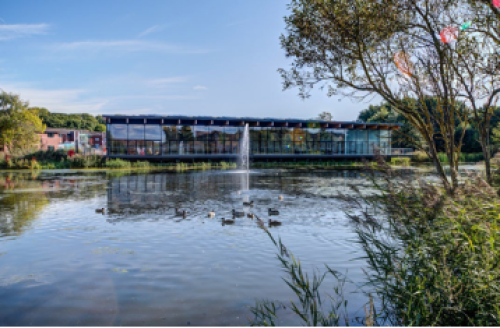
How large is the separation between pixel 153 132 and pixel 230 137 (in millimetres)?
9494

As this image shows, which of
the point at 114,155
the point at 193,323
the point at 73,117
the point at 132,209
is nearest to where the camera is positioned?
the point at 193,323

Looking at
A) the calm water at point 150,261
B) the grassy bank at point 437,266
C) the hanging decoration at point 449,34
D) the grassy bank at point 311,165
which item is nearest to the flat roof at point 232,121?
the grassy bank at point 311,165

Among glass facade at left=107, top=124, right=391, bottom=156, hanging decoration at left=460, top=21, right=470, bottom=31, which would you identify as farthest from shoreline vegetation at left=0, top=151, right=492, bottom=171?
hanging decoration at left=460, top=21, right=470, bottom=31

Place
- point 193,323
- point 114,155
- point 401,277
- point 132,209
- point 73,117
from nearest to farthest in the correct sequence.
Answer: point 401,277 → point 193,323 → point 132,209 → point 114,155 → point 73,117

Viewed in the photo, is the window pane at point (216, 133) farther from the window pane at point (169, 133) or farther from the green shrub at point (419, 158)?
the green shrub at point (419, 158)

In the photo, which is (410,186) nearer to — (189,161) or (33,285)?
(33,285)

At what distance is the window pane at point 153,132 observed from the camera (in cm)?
5003

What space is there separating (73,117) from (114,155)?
278 ft

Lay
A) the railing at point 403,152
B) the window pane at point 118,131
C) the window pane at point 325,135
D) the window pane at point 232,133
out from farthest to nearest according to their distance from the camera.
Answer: the railing at point 403,152 → the window pane at point 325,135 → the window pane at point 232,133 → the window pane at point 118,131

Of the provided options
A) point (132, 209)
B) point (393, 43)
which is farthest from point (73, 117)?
point (393, 43)

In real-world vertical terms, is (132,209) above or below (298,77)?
below

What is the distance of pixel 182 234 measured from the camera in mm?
11250

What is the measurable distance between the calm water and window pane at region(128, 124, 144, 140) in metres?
33.6

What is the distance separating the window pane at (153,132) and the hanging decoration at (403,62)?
42.7 m
